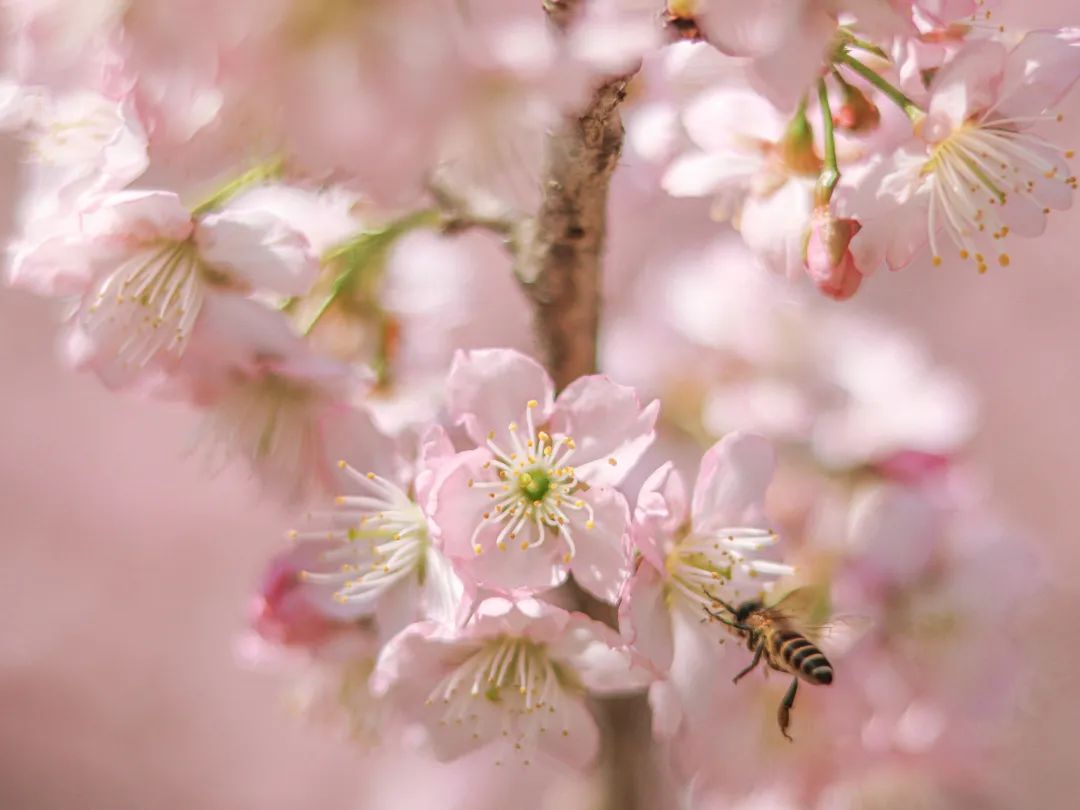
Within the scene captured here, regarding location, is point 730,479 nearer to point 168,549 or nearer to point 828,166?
point 828,166

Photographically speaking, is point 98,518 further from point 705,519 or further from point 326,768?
point 705,519

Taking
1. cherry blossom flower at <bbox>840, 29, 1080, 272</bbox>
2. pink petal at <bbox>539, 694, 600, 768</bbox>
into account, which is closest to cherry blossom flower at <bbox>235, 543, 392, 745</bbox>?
pink petal at <bbox>539, 694, 600, 768</bbox>

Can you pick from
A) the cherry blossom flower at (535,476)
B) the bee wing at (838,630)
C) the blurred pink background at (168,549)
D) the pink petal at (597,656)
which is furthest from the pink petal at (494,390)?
the blurred pink background at (168,549)

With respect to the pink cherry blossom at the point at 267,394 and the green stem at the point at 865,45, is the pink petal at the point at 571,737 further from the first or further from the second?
the green stem at the point at 865,45

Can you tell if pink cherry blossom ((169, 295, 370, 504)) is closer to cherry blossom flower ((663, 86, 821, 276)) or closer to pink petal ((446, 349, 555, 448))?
pink petal ((446, 349, 555, 448))

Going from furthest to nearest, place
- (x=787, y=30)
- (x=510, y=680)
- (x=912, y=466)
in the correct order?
(x=912, y=466), (x=510, y=680), (x=787, y=30)

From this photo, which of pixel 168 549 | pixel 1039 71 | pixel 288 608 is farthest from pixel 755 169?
pixel 168 549

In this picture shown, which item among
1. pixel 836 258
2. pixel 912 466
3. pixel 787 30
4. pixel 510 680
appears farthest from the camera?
pixel 912 466
